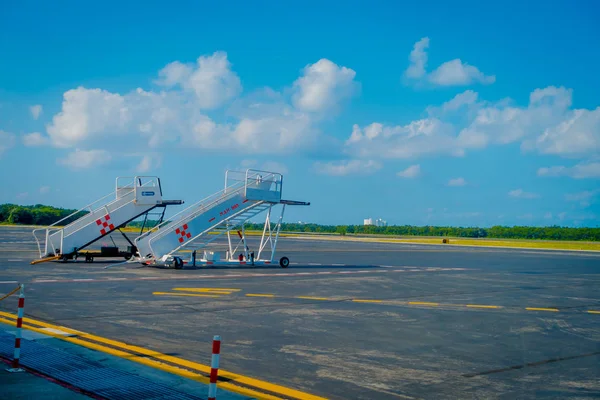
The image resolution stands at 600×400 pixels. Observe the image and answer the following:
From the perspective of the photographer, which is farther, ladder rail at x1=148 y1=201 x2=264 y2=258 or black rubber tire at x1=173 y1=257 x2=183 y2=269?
ladder rail at x1=148 y1=201 x2=264 y2=258

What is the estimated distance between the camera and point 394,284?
2244 cm

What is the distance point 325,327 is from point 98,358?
5.07m

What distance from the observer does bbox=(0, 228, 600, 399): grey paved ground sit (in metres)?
8.34

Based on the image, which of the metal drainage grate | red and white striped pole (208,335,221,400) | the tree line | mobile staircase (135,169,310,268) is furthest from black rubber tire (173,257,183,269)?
the tree line

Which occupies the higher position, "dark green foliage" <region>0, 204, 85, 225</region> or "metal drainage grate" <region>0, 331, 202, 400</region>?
"dark green foliage" <region>0, 204, 85, 225</region>

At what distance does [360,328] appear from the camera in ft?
40.8

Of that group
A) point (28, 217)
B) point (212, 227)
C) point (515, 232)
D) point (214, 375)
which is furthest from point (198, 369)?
point (515, 232)

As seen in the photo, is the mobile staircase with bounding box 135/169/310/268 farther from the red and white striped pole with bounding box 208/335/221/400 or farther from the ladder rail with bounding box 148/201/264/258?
the red and white striped pole with bounding box 208/335/221/400

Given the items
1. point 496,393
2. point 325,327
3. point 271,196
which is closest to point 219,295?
point 325,327

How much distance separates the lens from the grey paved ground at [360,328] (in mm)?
8344

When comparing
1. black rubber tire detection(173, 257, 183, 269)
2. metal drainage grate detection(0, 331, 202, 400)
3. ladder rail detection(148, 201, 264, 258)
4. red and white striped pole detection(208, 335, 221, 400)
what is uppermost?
ladder rail detection(148, 201, 264, 258)

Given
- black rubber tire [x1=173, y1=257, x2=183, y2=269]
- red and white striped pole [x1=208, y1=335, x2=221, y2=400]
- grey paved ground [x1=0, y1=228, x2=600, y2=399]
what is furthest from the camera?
black rubber tire [x1=173, y1=257, x2=183, y2=269]

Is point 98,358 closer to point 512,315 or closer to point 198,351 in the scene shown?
point 198,351

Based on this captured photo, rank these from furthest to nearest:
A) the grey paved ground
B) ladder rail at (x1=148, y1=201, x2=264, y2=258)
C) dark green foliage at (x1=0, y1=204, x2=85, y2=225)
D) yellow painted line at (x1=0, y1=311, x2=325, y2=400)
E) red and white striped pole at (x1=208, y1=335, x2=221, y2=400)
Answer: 1. dark green foliage at (x1=0, y1=204, x2=85, y2=225)
2. ladder rail at (x1=148, y1=201, x2=264, y2=258)
3. the grey paved ground
4. yellow painted line at (x1=0, y1=311, x2=325, y2=400)
5. red and white striped pole at (x1=208, y1=335, x2=221, y2=400)
